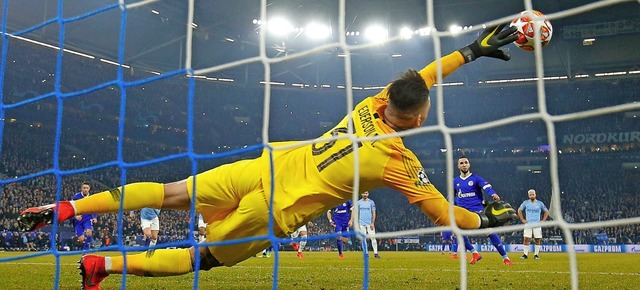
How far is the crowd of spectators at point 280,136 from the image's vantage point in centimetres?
2619

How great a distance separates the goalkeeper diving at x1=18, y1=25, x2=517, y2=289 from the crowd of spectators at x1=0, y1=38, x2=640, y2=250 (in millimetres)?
20488

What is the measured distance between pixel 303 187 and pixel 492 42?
5.01 feet

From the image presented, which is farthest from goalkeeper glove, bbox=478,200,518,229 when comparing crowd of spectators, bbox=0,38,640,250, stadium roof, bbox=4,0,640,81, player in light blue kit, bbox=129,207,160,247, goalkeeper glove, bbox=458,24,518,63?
crowd of spectators, bbox=0,38,640,250

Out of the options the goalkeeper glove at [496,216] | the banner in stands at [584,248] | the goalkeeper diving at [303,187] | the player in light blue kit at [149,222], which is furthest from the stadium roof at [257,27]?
Answer: the goalkeeper glove at [496,216]

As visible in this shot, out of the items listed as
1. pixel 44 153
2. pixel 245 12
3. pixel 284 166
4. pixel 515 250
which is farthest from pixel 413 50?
pixel 284 166

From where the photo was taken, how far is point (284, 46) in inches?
1109

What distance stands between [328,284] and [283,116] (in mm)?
27677

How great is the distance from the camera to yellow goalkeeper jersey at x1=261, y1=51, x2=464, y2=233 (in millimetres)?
3545

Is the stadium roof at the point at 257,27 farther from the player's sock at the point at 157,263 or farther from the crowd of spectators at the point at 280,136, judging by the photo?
the player's sock at the point at 157,263

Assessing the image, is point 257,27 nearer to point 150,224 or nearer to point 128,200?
point 150,224

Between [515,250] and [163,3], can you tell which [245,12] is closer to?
[163,3]

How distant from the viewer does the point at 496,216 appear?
374 centimetres

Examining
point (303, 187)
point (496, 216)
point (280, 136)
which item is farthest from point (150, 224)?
point (280, 136)

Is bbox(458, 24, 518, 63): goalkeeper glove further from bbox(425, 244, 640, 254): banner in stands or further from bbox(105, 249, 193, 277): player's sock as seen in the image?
bbox(425, 244, 640, 254): banner in stands
